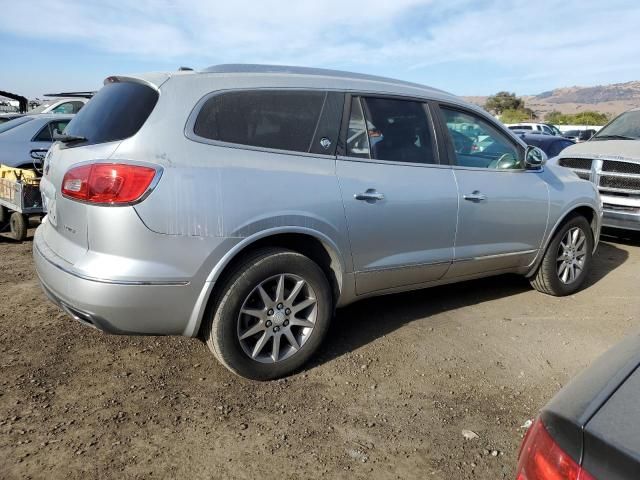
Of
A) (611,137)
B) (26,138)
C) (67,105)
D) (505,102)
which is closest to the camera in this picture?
(611,137)

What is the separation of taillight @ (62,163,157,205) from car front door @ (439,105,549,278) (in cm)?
227

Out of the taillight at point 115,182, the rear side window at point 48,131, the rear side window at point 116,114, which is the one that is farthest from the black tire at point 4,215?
the taillight at point 115,182

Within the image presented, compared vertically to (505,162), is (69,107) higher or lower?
higher

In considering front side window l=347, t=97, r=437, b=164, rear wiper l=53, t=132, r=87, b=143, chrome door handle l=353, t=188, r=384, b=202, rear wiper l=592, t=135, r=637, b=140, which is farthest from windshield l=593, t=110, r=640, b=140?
rear wiper l=53, t=132, r=87, b=143

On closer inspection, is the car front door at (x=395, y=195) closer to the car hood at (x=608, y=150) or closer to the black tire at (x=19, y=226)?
the car hood at (x=608, y=150)

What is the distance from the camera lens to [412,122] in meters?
3.96

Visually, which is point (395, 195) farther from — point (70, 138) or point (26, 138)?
point (26, 138)

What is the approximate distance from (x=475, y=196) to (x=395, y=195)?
2.63 feet

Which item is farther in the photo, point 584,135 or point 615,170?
point 584,135

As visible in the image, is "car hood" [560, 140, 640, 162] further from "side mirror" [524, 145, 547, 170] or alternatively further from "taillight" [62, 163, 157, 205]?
"taillight" [62, 163, 157, 205]

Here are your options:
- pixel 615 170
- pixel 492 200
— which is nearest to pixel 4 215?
pixel 492 200

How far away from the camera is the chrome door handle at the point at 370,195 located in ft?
11.4

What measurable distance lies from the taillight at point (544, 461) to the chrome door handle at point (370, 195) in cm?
208

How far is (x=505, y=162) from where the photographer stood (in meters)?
4.43
